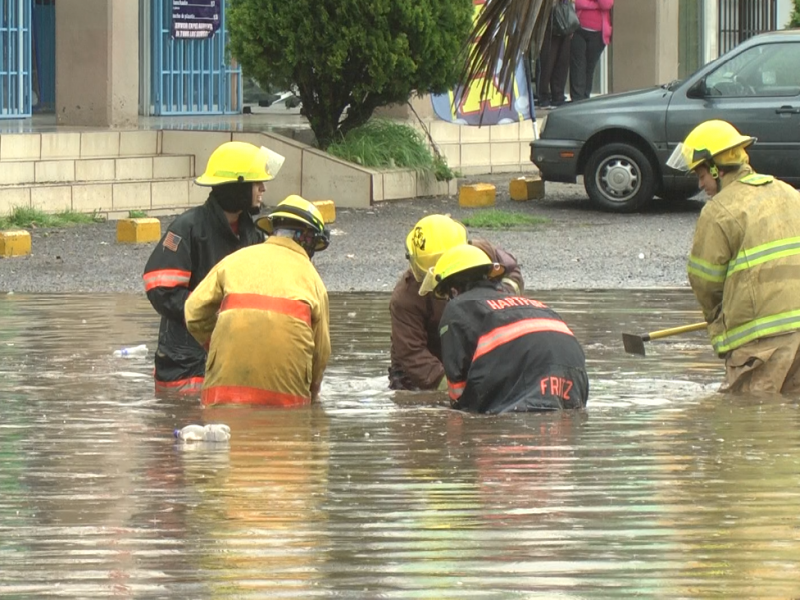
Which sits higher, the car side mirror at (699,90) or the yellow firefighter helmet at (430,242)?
the car side mirror at (699,90)

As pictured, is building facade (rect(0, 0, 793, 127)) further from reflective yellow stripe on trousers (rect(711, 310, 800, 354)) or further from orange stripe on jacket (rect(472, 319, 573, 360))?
orange stripe on jacket (rect(472, 319, 573, 360))

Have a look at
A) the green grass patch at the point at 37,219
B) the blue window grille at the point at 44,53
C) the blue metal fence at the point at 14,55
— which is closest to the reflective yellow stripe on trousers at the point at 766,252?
the green grass patch at the point at 37,219

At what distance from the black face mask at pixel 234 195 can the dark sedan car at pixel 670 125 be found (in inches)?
369

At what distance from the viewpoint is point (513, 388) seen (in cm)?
756

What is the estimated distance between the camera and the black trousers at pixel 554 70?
74.3 ft

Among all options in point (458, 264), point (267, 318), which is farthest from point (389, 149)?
point (267, 318)

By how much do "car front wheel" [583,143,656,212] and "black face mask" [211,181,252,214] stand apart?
9.49m

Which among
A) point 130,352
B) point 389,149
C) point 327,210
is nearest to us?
point 130,352

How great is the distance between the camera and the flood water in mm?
4871

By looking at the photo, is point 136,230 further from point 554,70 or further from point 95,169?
point 554,70

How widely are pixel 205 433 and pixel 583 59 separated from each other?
16901 millimetres

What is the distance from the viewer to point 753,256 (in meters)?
8.36

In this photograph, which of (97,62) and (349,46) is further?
(97,62)

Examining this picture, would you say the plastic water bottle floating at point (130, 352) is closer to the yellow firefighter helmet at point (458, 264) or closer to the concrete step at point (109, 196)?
the yellow firefighter helmet at point (458, 264)
